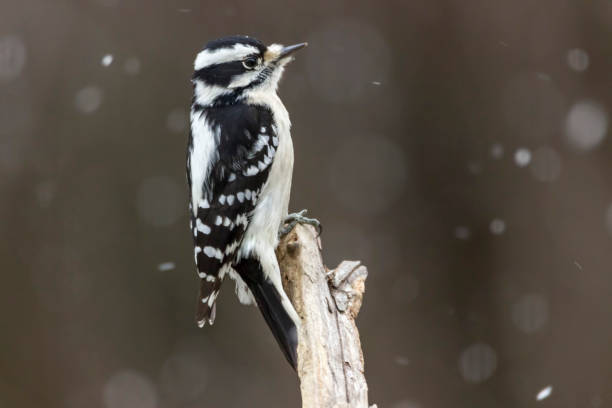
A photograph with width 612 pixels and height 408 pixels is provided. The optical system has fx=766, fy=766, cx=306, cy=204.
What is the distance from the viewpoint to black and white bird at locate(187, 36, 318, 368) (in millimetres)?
3129

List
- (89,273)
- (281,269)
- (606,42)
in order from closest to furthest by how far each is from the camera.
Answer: (281,269), (606,42), (89,273)

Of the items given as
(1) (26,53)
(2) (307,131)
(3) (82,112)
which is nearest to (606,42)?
(2) (307,131)

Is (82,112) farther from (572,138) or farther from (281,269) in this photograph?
(572,138)

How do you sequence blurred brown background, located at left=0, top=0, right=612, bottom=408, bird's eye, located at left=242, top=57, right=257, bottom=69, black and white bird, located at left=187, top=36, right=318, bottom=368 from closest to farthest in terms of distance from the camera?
black and white bird, located at left=187, top=36, right=318, bottom=368 → bird's eye, located at left=242, top=57, right=257, bottom=69 → blurred brown background, located at left=0, top=0, right=612, bottom=408

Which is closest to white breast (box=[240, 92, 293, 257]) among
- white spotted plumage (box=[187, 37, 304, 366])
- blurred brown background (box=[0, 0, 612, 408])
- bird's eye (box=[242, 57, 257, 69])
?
white spotted plumage (box=[187, 37, 304, 366])

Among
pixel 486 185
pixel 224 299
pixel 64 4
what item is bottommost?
pixel 224 299

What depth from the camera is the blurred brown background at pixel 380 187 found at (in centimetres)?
464

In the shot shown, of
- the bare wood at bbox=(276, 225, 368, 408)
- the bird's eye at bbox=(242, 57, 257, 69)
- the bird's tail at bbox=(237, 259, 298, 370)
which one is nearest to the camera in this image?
the bare wood at bbox=(276, 225, 368, 408)

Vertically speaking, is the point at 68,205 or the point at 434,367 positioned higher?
the point at 68,205

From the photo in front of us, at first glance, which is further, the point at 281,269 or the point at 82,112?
the point at 82,112

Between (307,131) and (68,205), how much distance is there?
1578 millimetres

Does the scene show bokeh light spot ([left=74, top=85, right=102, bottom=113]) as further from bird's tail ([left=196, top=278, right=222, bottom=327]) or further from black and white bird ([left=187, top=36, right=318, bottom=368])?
bird's tail ([left=196, top=278, right=222, bottom=327])

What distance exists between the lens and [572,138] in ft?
15.2

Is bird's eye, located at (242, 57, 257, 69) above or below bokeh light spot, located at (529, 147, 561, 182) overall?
below
